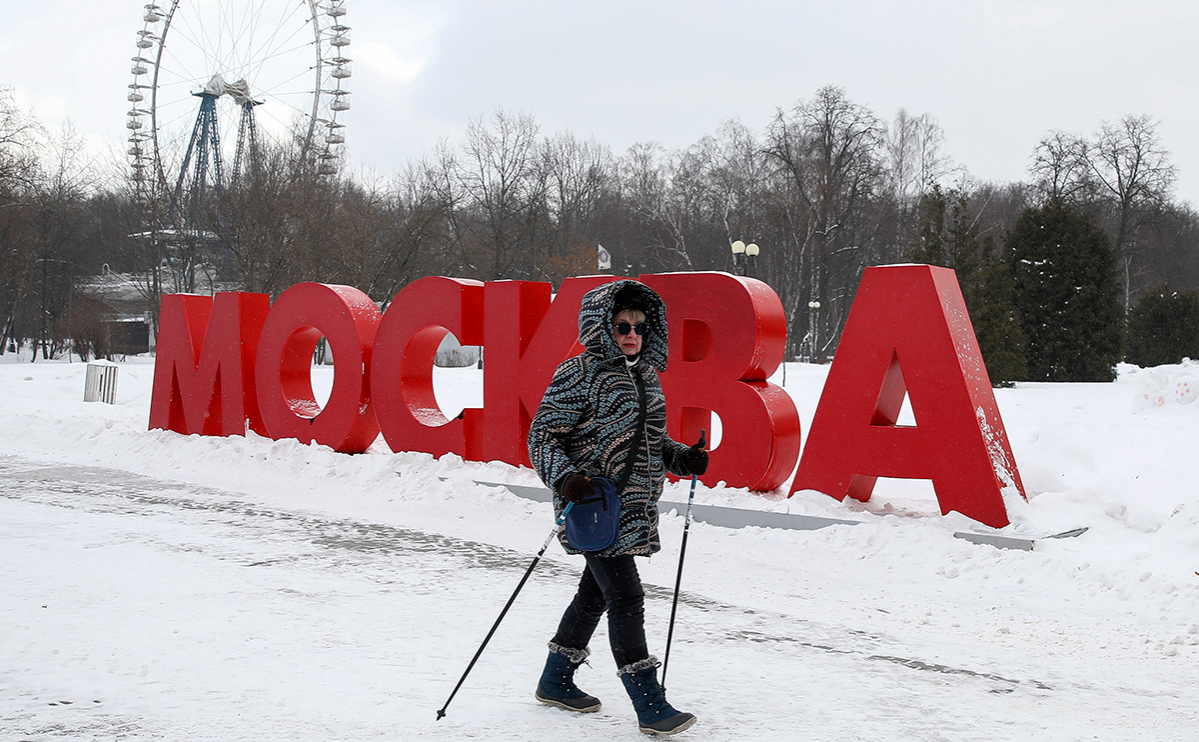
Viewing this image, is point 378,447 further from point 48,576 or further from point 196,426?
point 48,576

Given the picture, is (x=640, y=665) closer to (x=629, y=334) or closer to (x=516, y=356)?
(x=629, y=334)

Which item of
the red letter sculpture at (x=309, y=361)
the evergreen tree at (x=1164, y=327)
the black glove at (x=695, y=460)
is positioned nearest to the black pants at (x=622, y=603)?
the black glove at (x=695, y=460)

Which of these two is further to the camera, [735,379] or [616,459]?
[735,379]

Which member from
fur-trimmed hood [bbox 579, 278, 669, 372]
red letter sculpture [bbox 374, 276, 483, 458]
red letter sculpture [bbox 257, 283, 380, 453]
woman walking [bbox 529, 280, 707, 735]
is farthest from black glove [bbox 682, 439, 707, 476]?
red letter sculpture [bbox 257, 283, 380, 453]

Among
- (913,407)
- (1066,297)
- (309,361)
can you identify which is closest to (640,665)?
(913,407)

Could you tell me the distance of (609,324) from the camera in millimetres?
3844

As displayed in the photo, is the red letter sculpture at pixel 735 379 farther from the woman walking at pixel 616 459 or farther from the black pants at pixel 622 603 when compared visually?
the black pants at pixel 622 603

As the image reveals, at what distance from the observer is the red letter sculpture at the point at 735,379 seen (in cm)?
846

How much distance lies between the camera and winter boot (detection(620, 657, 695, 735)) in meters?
3.66

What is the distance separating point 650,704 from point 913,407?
494 centimetres

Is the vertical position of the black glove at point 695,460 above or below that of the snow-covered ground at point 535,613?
above

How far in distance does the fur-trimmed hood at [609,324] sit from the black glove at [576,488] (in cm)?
54

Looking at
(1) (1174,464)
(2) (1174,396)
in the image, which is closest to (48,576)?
(1) (1174,464)

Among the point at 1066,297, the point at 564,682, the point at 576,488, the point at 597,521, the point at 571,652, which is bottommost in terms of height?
the point at 564,682
